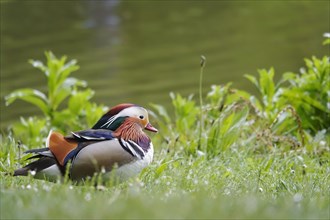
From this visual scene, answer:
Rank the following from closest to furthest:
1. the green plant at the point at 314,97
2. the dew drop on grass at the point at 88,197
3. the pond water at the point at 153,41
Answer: the dew drop on grass at the point at 88,197 → the green plant at the point at 314,97 → the pond water at the point at 153,41

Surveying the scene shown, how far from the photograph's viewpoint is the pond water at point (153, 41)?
1587 cm

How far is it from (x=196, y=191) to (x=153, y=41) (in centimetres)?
1623

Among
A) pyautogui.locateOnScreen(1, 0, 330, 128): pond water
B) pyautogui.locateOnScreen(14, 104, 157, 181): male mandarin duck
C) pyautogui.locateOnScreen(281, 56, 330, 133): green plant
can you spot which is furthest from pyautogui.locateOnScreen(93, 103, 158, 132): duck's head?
pyautogui.locateOnScreen(1, 0, 330, 128): pond water

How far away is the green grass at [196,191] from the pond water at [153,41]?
6630mm

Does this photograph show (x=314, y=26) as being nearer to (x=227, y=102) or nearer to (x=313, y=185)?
(x=227, y=102)

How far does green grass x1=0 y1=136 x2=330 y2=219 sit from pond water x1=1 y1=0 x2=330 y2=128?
21.8 ft

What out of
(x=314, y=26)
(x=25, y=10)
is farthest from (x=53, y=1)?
(x=314, y=26)

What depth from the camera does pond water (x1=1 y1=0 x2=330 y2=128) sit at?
1587 cm

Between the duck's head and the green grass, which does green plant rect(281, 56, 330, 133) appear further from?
the duck's head

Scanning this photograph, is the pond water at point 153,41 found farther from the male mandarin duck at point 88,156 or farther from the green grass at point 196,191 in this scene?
the male mandarin duck at point 88,156

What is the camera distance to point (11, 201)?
3902 millimetres

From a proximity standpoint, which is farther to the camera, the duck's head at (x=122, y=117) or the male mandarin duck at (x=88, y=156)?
the duck's head at (x=122, y=117)

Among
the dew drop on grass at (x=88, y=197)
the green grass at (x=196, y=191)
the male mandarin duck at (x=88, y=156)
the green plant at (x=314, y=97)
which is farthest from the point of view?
the green plant at (x=314, y=97)

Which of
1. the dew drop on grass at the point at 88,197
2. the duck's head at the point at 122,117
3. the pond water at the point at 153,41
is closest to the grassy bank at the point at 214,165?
the dew drop on grass at the point at 88,197
